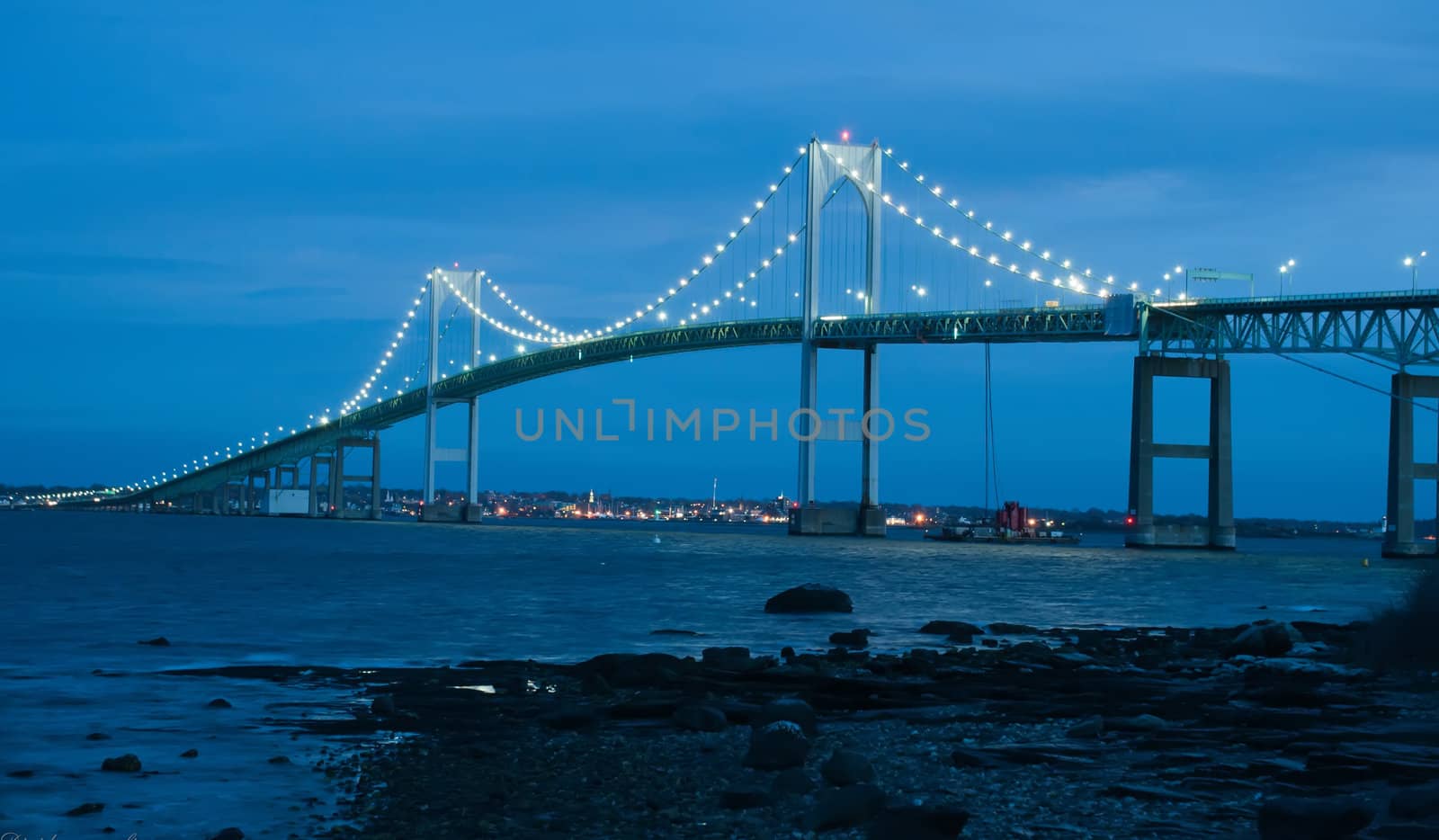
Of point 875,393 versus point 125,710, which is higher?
point 875,393

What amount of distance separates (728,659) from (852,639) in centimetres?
343

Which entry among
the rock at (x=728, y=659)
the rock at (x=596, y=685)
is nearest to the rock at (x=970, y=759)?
the rock at (x=596, y=685)

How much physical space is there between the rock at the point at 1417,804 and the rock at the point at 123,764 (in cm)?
735

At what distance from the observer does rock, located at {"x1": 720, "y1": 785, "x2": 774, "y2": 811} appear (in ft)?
27.0

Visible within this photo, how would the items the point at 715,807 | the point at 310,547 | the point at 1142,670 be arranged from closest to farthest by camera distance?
the point at 715,807 → the point at 1142,670 → the point at 310,547

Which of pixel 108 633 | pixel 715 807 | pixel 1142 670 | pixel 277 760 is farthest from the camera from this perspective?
pixel 108 633

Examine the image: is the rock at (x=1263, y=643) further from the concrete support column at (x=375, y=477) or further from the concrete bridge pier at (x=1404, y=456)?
the concrete support column at (x=375, y=477)

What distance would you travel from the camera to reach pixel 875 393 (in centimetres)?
6894

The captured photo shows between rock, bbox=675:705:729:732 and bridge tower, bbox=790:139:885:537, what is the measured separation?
177ft

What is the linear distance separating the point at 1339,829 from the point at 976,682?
22.1ft

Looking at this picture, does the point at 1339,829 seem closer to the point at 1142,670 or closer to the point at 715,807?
the point at 715,807

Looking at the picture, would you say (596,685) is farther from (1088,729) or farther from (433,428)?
(433,428)

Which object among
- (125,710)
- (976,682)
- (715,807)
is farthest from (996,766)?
(125,710)

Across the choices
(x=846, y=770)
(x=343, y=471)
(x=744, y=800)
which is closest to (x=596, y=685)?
(x=846, y=770)
